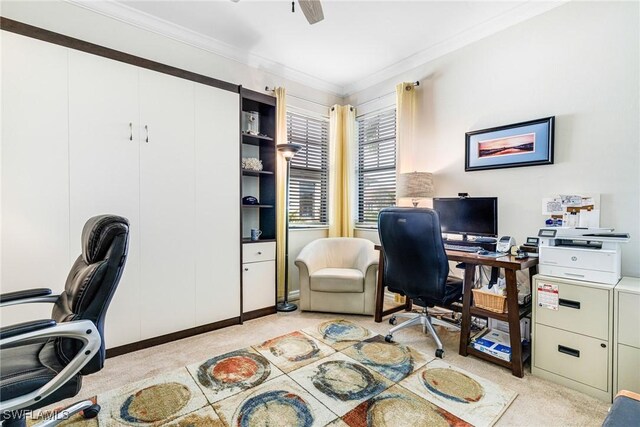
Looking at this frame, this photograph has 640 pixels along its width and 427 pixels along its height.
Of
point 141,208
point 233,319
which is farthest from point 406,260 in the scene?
point 141,208

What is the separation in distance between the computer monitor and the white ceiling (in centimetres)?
156

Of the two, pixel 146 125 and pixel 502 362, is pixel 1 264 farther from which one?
pixel 502 362

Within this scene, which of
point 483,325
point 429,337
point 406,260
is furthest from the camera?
point 483,325

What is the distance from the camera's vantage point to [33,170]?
6.62ft

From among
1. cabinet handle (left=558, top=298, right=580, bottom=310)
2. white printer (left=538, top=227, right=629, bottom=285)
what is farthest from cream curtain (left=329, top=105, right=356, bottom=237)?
cabinet handle (left=558, top=298, right=580, bottom=310)

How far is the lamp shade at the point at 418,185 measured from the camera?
10.1ft

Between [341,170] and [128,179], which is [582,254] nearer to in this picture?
[341,170]

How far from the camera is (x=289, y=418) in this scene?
5.32 ft

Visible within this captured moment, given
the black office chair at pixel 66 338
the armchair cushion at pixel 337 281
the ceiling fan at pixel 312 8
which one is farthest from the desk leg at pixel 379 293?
the black office chair at pixel 66 338

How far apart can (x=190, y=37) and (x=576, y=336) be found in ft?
12.8

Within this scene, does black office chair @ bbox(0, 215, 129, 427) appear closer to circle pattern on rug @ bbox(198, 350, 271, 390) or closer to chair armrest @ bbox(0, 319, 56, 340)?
chair armrest @ bbox(0, 319, 56, 340)

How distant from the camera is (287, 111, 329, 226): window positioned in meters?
3.90

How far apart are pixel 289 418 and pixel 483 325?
212 centimetres

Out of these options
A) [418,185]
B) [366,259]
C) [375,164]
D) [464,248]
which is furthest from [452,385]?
[375,164]
